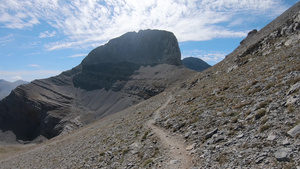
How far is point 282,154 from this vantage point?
1019cm

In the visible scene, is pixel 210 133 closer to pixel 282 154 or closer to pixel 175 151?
pixel 175 151

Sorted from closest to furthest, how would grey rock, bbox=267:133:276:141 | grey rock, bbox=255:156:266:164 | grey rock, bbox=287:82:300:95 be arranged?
grey rock, bbox=255:156:266:164
grey rock, bbox=267:133:276:141
grey rock, bbox=287:82:300:95

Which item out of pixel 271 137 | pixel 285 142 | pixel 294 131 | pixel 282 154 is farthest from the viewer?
pixel 271 137

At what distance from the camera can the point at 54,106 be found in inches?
7589

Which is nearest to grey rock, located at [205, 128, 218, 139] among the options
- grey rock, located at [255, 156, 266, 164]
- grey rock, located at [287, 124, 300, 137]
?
grey rock, located at [255, 156, 266, 164]

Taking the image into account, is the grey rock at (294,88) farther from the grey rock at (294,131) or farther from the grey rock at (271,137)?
the grey rock at (271,137)

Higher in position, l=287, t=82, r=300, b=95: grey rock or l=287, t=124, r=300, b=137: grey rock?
l=287, t=82, r=300, b=95: grey rock

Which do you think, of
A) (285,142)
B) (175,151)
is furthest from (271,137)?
(175,151)

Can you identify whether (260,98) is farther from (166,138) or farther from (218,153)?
(166,138)

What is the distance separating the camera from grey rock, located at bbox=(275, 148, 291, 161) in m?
9.93

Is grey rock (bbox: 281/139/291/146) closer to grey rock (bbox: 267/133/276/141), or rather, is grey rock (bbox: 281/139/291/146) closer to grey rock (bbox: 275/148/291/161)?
grey rock (bbox: 275/148/291/161)

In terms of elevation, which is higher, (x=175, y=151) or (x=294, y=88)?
(x=294, y=88)

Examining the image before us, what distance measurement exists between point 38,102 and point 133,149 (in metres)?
199

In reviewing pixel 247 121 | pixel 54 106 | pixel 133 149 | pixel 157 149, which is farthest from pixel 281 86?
pixel 54 106
